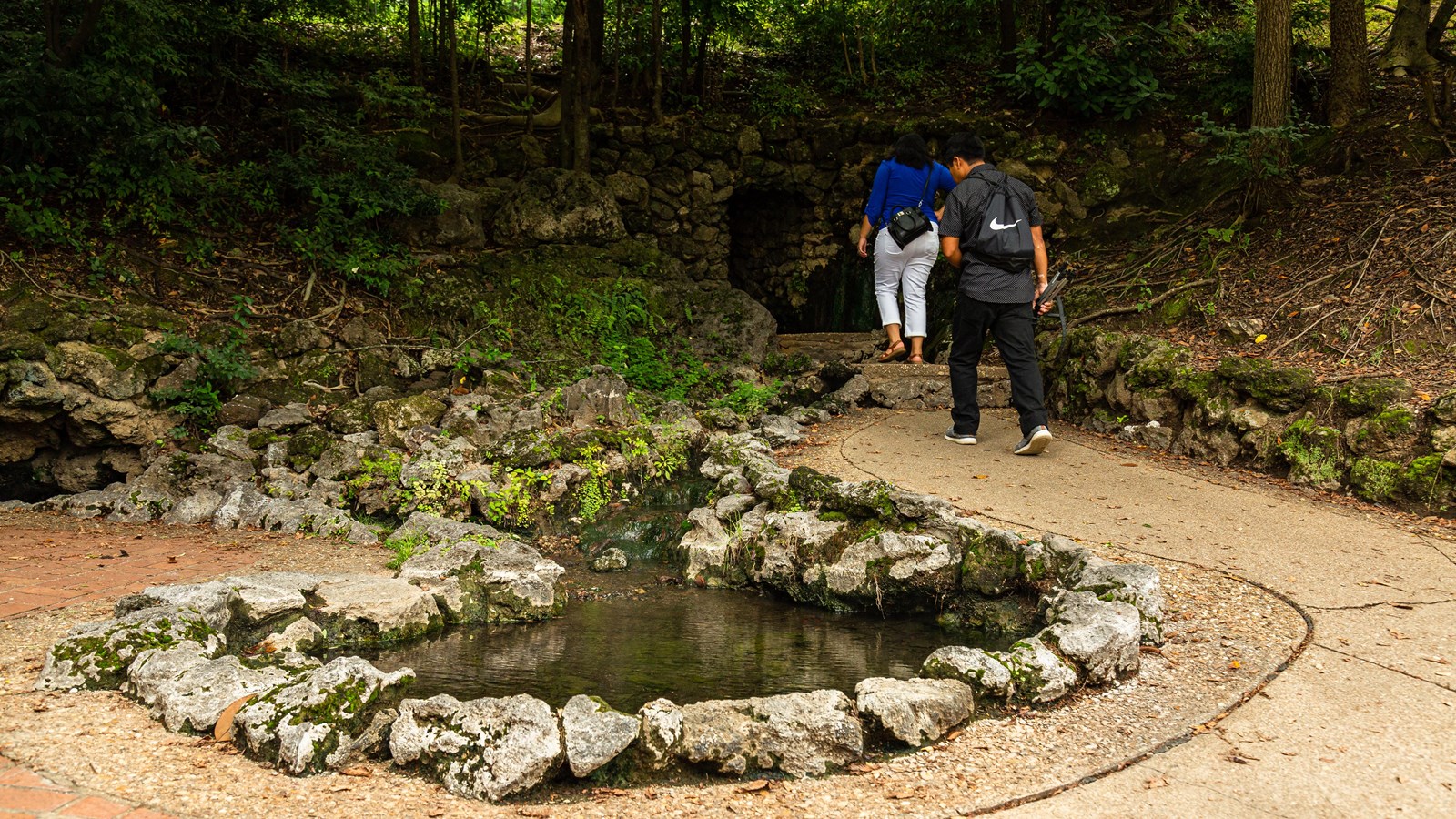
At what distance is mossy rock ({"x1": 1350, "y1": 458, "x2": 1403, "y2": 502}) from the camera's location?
5.76 metres

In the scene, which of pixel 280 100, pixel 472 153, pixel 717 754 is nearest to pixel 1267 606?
pixel 717 754

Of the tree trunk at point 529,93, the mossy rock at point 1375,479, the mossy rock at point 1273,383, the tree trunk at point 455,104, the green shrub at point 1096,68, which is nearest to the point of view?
the mossy rock at point 1375,479

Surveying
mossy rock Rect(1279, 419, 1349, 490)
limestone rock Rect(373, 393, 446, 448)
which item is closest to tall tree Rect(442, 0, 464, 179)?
limestone rock Rect(373, 393, 446, 448)

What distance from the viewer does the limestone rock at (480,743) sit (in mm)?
2848

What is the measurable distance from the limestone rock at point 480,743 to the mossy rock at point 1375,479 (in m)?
5.44

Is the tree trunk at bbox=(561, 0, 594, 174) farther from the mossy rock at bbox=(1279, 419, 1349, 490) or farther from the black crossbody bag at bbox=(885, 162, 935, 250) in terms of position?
the mossy rock at bbox=(1279, 419, 1349, 490)

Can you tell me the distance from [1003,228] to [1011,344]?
0.83m

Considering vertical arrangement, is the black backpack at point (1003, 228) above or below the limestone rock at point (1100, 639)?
above

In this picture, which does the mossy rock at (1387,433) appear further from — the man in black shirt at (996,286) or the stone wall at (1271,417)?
the man in black shirt at (996,286)

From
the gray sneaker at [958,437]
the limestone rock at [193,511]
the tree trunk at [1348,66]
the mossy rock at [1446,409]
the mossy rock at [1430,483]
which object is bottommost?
the limestone rock at [193,511]

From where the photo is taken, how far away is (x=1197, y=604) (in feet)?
13.4

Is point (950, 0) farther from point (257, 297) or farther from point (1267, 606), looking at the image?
point (1267, 606)

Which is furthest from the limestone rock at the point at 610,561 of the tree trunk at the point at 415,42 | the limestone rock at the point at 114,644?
the tree trunk at the point at 415,42

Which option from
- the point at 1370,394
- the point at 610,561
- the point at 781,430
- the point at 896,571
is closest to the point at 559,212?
the point at 781,430
